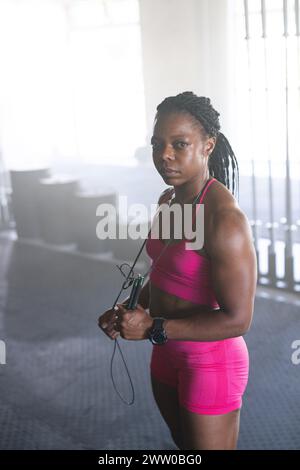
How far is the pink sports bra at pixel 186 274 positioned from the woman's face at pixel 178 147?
7 cm

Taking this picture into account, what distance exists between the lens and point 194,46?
5453 millimetres

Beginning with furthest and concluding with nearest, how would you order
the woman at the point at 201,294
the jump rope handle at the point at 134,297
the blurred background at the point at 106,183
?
the blurred background at the point at 106,183 < the jump rope handle at the point at 134,297 < the woman at the point at 201,294

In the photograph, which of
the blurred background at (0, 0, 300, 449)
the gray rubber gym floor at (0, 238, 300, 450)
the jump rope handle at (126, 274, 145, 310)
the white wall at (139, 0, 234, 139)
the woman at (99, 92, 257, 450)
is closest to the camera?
the woman at (99, 92, 257, 450)

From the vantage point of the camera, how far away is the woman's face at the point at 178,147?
46.5 inches

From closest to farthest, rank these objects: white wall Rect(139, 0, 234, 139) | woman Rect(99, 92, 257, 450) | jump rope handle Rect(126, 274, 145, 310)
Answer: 1. woman Rect(99, 92, 257, 450)
2. jump rope handle Rect(126, 274, 145, 310)
3. white wall Rect(139, 0, 234, 139)

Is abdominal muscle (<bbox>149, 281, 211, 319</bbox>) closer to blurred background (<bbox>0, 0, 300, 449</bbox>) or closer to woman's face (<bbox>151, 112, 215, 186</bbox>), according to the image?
woman's face (<bbox>151, 112, 215, 186</bbox>)

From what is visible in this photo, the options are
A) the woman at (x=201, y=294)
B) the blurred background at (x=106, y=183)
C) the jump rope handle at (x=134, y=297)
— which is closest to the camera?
the woman at (x=201, y=294)

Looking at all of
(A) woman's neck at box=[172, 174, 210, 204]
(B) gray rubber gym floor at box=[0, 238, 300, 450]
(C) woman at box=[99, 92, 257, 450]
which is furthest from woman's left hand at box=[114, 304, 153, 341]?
(B) gray rubber gym floor at box=[0, 238, 300, 450]

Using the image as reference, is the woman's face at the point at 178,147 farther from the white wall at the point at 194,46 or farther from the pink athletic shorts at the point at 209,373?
the white wall at the point at 194,46

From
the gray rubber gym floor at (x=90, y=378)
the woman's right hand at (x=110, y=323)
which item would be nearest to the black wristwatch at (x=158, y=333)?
the woman's right hand at (x=110, y=323)

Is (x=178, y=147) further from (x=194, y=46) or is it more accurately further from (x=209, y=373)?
(x=194, y=46)

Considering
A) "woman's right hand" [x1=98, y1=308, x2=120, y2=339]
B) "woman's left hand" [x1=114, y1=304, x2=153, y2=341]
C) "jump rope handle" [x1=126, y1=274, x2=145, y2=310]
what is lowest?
"woman's right hand" [x1=98, y1=308, x2=120, y2=339]

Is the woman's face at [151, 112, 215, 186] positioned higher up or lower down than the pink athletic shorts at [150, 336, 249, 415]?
higher up

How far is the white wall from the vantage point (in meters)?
5.34
